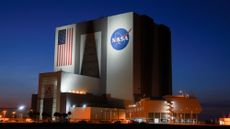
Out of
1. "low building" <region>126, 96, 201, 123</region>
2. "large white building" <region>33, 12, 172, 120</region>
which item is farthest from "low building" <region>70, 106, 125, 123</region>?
"low building" <region>126, 96, 201, 123</region>

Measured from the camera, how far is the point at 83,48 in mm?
136625

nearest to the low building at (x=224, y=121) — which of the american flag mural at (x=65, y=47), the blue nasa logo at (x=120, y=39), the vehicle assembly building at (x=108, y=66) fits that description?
the vehicle assembly building at (x=108, y=66)

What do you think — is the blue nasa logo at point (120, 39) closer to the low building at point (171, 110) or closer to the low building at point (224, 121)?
the low building at point (171, 110)

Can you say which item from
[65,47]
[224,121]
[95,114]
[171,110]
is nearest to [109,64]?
[65,47]

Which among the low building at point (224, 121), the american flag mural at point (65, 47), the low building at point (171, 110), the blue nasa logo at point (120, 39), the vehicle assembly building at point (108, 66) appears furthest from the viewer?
the american flag mural at point (65, 47)

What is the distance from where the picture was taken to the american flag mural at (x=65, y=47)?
139 m

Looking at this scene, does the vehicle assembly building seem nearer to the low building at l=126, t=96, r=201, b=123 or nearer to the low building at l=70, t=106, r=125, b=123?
the low building at l=70, t=106, r=125, b=123

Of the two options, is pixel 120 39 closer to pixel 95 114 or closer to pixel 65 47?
pixel 65 47

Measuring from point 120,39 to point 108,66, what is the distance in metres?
9.48

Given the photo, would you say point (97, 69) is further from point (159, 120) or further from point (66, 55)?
point (159, 120)

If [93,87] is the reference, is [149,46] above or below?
above

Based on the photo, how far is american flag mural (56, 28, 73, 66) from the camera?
139m

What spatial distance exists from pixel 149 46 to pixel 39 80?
120 feet

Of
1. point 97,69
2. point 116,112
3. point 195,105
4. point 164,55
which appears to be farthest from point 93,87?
point 195,105
